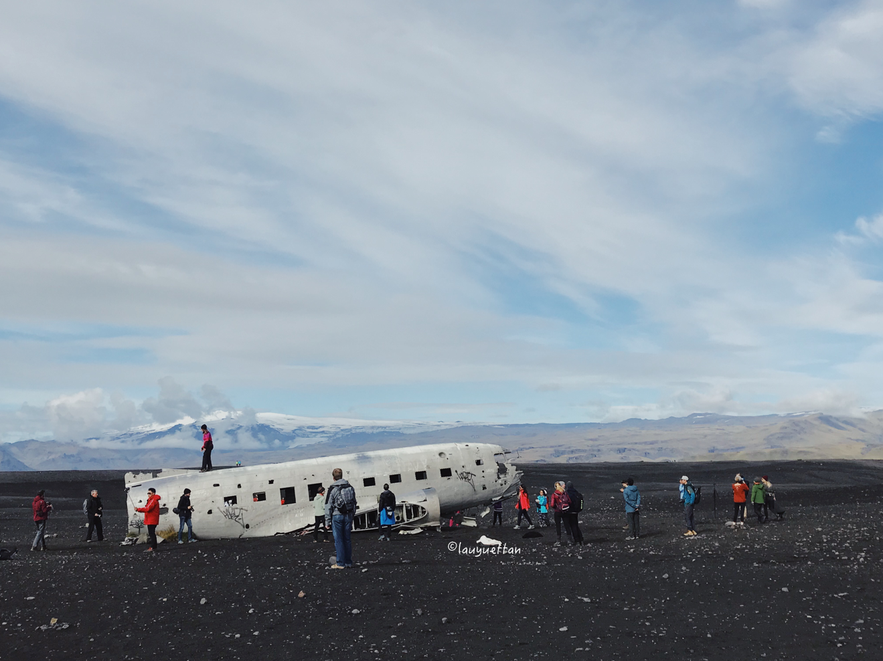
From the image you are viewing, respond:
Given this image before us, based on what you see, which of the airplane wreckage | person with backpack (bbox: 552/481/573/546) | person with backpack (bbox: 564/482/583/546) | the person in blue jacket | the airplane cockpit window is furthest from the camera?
the airplane cockpit window

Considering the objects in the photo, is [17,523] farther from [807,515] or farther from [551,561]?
[807,515]

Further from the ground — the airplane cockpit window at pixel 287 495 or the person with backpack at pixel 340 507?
the person with backpack at pixel 340 507

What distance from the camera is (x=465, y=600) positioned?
53.8 ft

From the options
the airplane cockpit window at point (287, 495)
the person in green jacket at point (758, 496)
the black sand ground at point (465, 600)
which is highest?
the airplane cockpit window at point (287, 495)

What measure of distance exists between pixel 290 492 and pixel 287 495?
188 mm

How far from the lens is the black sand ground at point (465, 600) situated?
13.2 meters

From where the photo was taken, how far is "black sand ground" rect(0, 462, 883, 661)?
13164mm

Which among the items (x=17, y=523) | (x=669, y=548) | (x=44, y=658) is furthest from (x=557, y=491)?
(x=17, y=523)

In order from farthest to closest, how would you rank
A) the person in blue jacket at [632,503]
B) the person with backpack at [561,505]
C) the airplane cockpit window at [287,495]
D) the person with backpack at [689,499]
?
1. the airplane cockpit window at [287,495]
2. the person with backpack at [689,499]
3. the person in blue jacket at [632,503]
4. the person with backpack at [561,505]

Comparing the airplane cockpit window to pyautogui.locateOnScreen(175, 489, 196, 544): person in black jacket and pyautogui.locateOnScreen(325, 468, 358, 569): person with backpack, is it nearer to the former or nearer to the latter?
pyautogui.locateOnScreen(175, 489, 196, 544): person in black jacket

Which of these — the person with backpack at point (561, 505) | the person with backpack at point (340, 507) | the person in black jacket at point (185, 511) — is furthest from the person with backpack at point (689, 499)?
the person in black jacket at point (185, 511)

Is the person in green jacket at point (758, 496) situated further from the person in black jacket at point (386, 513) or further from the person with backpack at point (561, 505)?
the person in black jacket at point (386, 513)

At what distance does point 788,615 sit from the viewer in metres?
14.4

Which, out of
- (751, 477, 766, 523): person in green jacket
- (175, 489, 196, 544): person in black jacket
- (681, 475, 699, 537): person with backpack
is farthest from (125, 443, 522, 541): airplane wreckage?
(751, 477, 766, 523): person in green jacket
